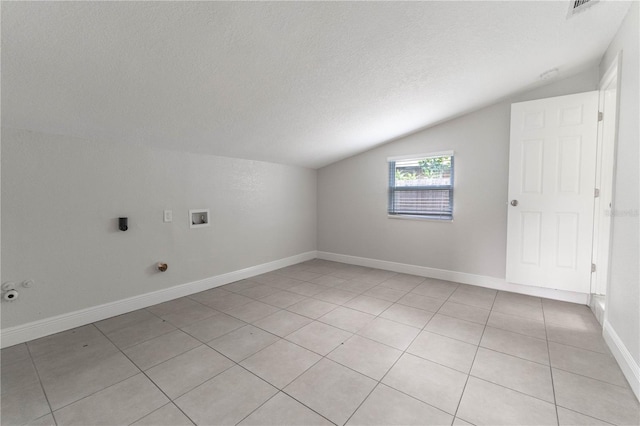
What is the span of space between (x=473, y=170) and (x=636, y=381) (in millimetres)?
2499

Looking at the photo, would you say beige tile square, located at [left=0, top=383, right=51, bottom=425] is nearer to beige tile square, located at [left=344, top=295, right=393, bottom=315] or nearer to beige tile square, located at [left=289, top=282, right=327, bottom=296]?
beige tile square, located at [left=289, top=282, right=327, bottom=296]

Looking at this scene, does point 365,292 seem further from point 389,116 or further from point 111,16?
point 111,16

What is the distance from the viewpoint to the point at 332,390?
162cm

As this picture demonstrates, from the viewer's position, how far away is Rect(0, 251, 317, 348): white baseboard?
217 centimetres

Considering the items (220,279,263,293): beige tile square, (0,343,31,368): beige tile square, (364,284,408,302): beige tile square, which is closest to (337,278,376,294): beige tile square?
(364,284,408,302): beige tile square

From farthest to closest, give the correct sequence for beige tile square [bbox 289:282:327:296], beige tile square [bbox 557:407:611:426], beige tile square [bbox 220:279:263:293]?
1. beige tile square [bbox 220:279:263:293]
2. beige tile square [bbox 289:282:327:296]
3. beige tile square [bbox 557:407:611:426]

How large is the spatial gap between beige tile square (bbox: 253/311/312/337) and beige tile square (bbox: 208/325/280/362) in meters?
0.07

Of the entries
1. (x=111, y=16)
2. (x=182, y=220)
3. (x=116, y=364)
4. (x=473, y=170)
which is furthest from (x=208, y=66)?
(x=473, y=170)

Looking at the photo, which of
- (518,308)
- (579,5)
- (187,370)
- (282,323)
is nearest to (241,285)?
(282,323)

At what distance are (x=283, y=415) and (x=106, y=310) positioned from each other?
2225 mm

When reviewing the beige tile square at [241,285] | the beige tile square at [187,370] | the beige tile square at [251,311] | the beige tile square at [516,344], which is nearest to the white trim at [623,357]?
the beige tile square at [516,344]

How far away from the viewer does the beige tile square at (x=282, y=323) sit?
2365 mm

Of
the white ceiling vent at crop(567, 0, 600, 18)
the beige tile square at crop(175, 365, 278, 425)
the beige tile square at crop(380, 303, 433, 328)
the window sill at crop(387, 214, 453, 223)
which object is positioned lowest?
the beige tile square at crop(380, 303, 433, 328)

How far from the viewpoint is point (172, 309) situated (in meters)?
2.83
